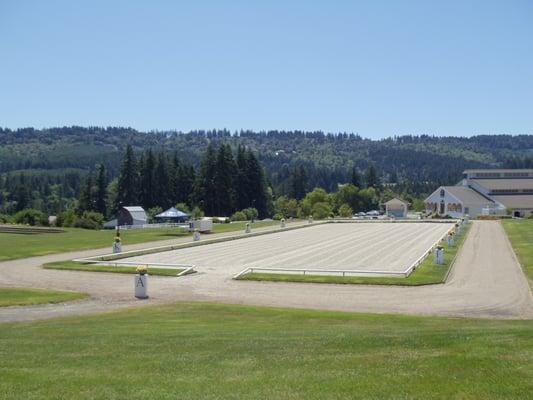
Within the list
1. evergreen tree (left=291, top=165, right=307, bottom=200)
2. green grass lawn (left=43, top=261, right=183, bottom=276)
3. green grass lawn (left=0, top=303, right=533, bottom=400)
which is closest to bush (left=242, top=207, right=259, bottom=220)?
evergreen tree (left=291, top=165, right=307, bottom=200)

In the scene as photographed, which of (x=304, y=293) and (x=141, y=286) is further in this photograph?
(x=304, y=293)

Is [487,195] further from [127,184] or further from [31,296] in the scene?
[31,296]

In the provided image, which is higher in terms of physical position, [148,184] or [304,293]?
[148,184]

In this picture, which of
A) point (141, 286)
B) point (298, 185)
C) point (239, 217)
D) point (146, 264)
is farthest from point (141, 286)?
point (298, 185)

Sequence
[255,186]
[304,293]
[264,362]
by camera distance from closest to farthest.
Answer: [264,362] < [304,293] < [255,186]

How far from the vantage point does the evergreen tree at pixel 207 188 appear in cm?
9425

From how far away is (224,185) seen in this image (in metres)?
94.6

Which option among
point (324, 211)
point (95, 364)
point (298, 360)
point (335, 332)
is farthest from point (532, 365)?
point (324, 211)

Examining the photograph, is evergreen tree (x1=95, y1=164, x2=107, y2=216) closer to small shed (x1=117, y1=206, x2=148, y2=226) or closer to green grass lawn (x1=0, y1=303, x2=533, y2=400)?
small shed (x1=117, y1=206, x2=148, y2=226)

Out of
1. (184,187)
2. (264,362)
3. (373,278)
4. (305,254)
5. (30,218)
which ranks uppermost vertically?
(184,187)

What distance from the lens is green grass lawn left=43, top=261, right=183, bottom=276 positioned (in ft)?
89.4

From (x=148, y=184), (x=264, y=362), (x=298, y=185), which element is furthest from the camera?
(x=298, y=185)

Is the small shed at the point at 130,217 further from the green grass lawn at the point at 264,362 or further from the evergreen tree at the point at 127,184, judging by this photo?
the green grass lawn at the point at 264,362

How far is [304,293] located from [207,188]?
7339 cm
